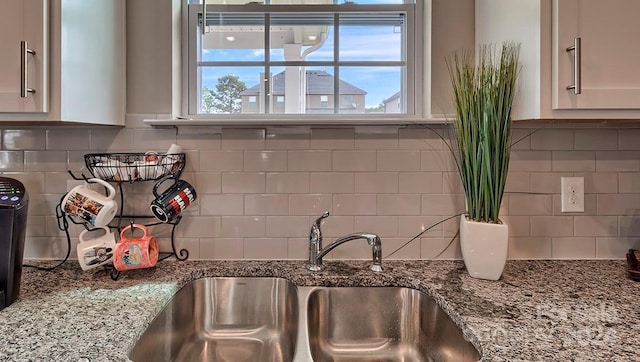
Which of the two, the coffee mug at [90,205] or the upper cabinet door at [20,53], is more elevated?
the upper cabinet door at [20,53]

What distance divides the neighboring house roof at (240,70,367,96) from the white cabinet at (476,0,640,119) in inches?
24.5

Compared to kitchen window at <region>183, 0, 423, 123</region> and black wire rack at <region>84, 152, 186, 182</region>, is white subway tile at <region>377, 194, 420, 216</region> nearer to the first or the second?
kitchen window at <region>183, 0, 423, 123</region>

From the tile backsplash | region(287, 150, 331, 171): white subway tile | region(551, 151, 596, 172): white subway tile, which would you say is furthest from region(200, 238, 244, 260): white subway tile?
region(551, 151, 596, 172): white subway tile

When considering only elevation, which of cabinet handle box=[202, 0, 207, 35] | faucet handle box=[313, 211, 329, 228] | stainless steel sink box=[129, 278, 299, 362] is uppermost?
cabinet handle box=[202, 0, 207, 35]

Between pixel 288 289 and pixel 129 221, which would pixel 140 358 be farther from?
pixel 129 221

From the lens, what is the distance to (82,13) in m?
1.06

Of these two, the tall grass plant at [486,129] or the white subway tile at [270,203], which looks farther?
the white subway tile at [270,203]

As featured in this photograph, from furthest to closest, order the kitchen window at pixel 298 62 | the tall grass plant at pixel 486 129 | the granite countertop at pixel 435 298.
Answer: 1. the kitchen window at pixel 298 62
2. the tall grass plant at pixel 486 129
3. the granite countertop at pixel 435 298

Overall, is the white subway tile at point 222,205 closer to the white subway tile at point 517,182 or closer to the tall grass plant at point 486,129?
the tall grass plant at point 486,129

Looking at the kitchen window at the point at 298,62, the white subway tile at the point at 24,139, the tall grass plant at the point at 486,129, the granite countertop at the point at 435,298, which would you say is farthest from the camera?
the kitchen window at the point at 298,62

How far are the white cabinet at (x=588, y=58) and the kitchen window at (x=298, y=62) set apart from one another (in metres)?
0.52

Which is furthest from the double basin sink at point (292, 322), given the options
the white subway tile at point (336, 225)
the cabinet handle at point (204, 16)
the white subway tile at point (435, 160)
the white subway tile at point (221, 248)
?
the cabinet handle at point (204, 16)

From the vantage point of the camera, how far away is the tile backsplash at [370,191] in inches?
51.0

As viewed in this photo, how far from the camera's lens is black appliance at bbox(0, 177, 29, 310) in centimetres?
91
